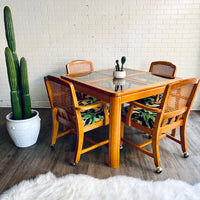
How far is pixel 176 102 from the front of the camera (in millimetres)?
1749

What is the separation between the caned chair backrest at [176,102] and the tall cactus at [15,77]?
57.7 inches

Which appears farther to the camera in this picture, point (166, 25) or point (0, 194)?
point (166, 25)

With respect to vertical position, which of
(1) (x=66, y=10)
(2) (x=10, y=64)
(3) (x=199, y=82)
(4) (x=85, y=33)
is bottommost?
(3) (x=199, y=82)

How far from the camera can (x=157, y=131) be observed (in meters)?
1.75

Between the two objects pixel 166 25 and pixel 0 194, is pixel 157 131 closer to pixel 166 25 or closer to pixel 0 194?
pixel 0 194

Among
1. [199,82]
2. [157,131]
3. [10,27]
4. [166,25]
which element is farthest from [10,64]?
[166,25]

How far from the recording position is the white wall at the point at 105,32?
297cm

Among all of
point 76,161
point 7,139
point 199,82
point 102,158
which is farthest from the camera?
point 7,139

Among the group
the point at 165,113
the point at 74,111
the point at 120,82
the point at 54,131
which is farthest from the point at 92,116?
the point at 165,113

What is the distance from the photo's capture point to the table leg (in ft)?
5.52

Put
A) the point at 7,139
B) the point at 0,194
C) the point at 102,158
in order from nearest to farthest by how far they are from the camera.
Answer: the point at 0,194 → the point at 102,158 → the point at 7,139

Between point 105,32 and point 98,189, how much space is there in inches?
94.1

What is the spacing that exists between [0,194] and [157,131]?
1.46 m

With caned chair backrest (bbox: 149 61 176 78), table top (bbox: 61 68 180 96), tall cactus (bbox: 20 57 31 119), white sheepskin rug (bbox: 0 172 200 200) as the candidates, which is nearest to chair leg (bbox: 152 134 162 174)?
white sheepskin rug (bbox: 0 172 200 200)
